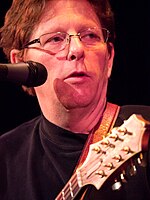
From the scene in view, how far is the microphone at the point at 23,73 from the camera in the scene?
1505 millimetres

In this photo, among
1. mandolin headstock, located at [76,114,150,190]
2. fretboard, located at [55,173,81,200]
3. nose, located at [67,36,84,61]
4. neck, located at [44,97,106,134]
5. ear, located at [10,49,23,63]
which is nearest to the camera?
mandolin headstock, located at [76,114,150,190]

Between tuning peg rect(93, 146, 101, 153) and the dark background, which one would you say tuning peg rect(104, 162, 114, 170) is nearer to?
tuning peg rect(93, 146, 101, 153)

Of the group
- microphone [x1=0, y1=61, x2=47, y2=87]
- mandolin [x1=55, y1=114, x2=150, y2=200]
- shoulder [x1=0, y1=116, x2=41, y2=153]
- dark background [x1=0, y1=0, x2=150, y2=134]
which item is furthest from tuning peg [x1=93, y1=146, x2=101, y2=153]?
dark background [x1=0, y1=0, x2=150, y2=134]

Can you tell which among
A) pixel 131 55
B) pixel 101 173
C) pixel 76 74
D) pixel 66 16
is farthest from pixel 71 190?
pixel 131 55

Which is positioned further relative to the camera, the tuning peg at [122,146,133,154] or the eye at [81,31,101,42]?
the eye at [81,31,101,42]

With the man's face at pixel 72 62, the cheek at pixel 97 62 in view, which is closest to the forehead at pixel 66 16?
the man's face at pixel 72 62

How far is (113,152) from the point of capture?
1.52 meters

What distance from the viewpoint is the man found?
1.96 meters

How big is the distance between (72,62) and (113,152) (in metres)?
0.53

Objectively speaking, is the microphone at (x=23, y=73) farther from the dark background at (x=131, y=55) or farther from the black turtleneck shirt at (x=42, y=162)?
the dark background at (x=131, y=55)

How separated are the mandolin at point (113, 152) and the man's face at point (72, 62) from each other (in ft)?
1.23

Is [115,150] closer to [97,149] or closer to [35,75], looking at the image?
[97,149]

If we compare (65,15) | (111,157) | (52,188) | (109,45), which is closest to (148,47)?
(109,45)

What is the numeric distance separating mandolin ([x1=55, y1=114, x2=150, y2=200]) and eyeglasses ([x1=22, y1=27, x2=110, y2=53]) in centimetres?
55
